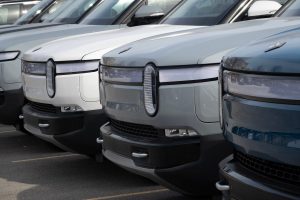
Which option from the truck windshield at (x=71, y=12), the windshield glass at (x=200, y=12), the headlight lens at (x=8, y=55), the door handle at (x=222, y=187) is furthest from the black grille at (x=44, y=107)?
the door handle at (x=222, y=187)

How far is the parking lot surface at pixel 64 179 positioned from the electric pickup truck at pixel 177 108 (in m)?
1.00

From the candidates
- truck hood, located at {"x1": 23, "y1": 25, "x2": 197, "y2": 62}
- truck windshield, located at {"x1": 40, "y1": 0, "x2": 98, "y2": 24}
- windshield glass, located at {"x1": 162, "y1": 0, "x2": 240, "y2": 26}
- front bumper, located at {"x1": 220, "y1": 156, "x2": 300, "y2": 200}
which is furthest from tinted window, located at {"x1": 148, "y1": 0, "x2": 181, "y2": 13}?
front bumper, located at {"x1": 220, "y1": 156, "x2": 300, "y2": 200}

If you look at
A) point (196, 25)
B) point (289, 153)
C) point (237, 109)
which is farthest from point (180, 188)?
point (196, 25)

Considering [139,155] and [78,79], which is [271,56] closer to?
[139,155]

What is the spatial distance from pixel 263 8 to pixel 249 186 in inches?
119

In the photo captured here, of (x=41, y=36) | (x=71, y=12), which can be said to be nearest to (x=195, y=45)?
(x=41, y=36)

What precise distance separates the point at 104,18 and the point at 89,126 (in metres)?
2.52

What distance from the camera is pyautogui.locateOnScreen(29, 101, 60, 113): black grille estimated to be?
20.3 ft

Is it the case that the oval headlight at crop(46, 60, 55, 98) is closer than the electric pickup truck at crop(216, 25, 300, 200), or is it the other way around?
the electric pickup truck at crop(216, 25, 300, 200)

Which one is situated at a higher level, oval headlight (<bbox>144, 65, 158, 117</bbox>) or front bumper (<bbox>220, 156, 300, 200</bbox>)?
oval headlight (<bbox>144, 65, 158, 117</bbox>)

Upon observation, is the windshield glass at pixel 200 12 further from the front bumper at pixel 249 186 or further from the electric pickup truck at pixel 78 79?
the front bumper at pixel 249 186

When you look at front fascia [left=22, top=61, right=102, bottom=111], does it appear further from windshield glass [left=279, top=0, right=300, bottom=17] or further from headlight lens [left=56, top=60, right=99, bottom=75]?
windshield glass [left=279, top=0, right=300, bottom=17]

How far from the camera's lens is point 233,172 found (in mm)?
3436

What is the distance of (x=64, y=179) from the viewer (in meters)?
6.43
